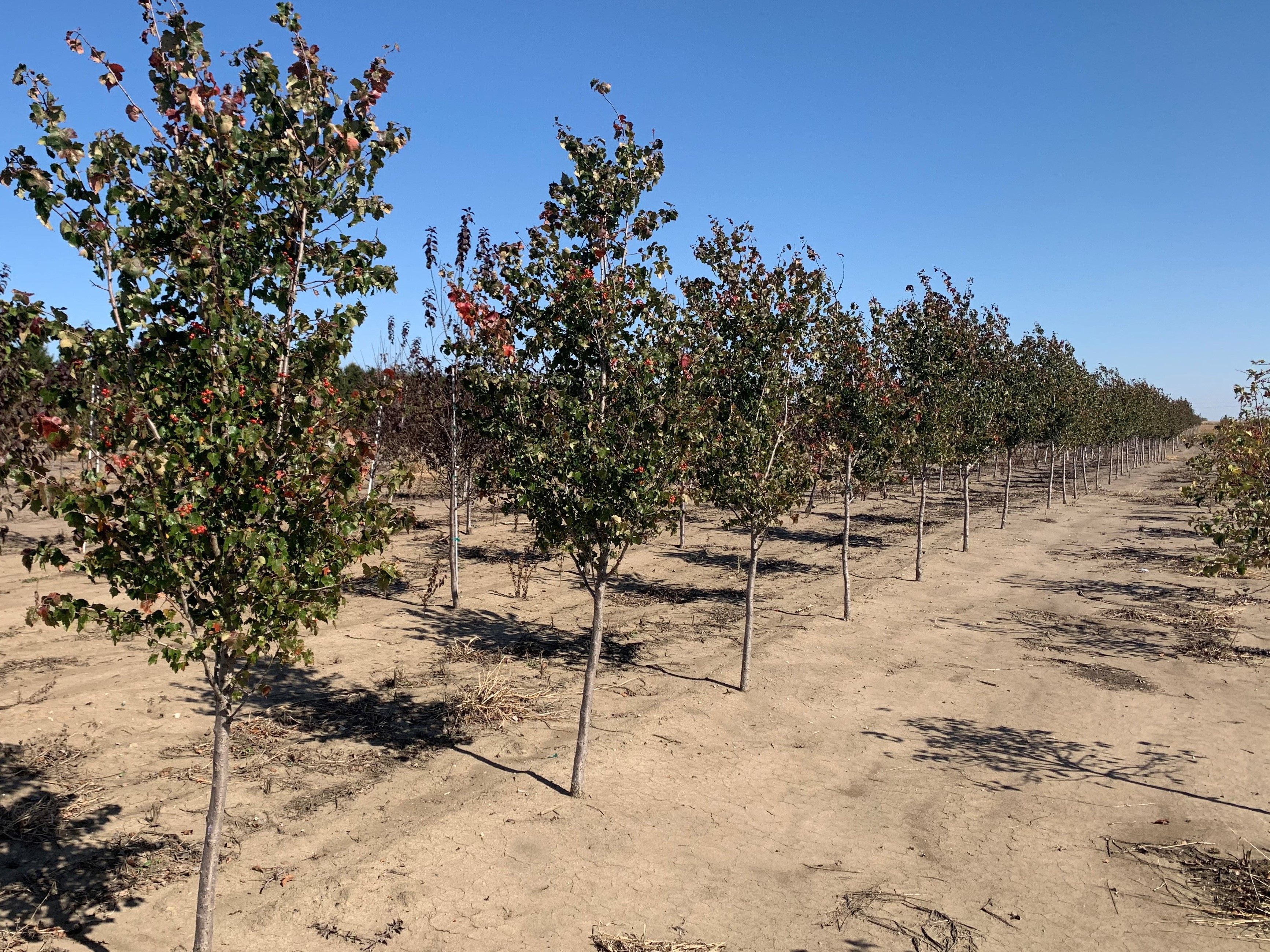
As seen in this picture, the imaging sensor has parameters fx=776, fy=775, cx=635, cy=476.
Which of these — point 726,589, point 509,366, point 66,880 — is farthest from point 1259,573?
point 66,880

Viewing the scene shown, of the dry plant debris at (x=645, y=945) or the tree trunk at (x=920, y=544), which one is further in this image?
the tree trunk at (x=920, y=544)

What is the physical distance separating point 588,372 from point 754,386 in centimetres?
460

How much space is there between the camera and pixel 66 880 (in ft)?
24.0

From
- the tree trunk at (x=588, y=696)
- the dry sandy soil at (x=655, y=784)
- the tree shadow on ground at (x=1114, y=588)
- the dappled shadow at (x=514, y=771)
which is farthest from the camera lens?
the tree shadow on ground at (x=1114, y=588)

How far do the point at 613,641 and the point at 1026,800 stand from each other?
8.31m

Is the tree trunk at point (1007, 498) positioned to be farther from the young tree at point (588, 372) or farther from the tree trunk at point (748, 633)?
the young tree at point (588, 372)

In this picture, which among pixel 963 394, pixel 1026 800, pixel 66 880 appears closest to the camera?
pixel 66 880

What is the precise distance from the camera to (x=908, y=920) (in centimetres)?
729

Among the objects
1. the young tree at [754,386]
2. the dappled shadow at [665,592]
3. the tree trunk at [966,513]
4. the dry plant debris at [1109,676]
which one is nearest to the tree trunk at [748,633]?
the young tree at [754,386]

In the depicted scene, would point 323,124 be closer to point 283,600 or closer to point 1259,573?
point 283,600

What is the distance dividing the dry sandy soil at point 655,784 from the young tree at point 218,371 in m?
2.45

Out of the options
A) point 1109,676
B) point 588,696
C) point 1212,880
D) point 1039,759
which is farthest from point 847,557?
point 1212,880

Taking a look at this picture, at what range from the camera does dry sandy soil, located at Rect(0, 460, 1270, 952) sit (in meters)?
7.20

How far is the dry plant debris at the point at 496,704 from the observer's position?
38.3 feet
